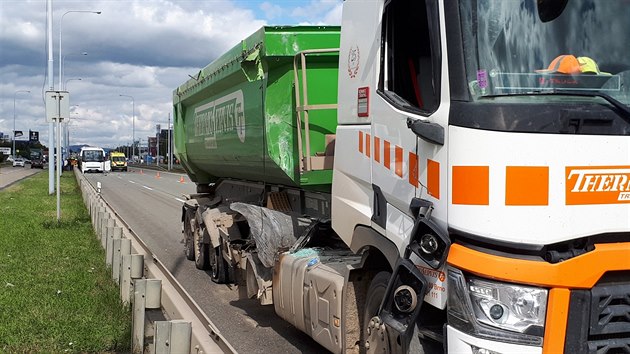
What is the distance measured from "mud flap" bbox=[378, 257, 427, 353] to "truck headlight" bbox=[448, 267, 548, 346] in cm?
39

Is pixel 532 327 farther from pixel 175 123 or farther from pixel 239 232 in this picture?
pixel 175 123

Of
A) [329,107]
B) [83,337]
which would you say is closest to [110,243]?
[83,337]

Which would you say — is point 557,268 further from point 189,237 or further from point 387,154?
point 189,237

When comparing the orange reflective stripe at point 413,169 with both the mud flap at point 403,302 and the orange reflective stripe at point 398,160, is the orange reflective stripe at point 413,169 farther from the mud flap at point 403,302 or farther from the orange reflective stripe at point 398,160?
the mud flap at point 403,302

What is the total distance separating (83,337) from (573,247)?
4.80m

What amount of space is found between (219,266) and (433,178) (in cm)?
656

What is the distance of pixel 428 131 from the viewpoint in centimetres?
372

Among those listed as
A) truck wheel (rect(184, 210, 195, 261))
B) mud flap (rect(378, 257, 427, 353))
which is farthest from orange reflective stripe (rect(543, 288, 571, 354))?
truck wheel (rect(184, 210, 195, 261))

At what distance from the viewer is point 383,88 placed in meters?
4.64

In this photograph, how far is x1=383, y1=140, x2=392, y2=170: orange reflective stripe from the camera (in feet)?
14.6

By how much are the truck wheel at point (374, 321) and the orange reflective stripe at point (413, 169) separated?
86 cm

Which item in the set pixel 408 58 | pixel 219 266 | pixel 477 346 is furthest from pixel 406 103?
pixel 219 266

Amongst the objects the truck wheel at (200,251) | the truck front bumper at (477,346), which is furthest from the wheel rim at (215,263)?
the truck front bumper at (477,346)

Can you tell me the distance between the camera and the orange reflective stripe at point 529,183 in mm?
3332
